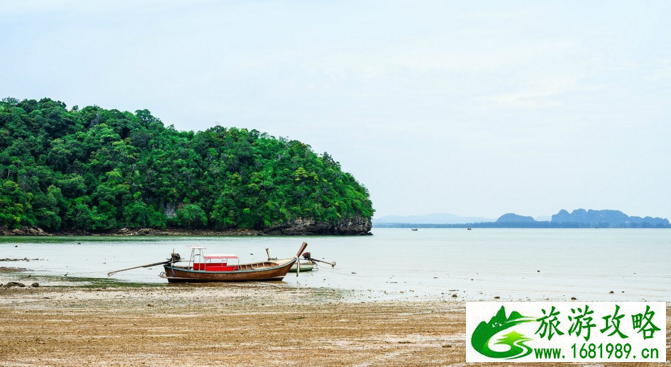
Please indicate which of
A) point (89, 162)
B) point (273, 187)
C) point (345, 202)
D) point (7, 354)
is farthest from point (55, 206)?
point (7, 354)

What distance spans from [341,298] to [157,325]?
34.7ft

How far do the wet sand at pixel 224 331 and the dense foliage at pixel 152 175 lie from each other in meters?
109

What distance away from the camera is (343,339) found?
50.2 ft

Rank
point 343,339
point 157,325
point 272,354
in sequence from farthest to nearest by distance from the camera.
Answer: point 157,325 → point 343,339 → point 272,354

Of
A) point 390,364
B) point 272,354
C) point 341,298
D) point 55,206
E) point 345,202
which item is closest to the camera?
point 390,364

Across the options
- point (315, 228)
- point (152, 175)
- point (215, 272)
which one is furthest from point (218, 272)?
point (315, 228)

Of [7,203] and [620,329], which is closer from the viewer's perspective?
[620,329]

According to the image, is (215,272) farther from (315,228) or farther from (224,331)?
(315,228)

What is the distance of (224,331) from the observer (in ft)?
54.3

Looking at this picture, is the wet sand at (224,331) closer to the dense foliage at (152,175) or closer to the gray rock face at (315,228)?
the dense foliage at (152,175)

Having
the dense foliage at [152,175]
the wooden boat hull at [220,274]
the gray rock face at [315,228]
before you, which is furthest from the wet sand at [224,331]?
the gray rock face at [315,228]

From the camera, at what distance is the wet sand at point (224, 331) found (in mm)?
12992

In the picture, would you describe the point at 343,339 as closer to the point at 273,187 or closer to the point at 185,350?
the point at 185,350

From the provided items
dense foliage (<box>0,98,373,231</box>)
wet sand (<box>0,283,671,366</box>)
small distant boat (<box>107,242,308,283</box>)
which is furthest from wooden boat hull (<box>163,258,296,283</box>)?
dense foliage (<box>0,98,373,231</box>)
